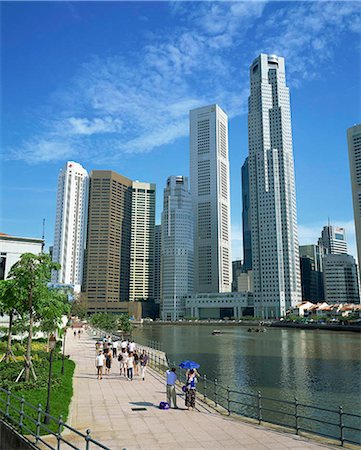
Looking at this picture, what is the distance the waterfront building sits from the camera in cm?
6353

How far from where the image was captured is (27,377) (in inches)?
887

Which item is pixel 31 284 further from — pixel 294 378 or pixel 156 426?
pixel 294 378

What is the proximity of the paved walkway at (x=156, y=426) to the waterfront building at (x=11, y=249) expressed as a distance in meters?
44.8

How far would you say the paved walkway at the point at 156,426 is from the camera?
14430mm

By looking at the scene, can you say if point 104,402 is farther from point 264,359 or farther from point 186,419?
point 264,359

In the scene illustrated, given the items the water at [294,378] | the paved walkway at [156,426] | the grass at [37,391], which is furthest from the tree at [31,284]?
the water at [294,378]

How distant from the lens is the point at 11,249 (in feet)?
212

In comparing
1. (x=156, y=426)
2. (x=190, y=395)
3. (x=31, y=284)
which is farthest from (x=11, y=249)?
(x=156, y=426)

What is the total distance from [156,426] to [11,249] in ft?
182

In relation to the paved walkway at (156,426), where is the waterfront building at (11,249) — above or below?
above

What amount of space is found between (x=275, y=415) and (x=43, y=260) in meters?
19.5

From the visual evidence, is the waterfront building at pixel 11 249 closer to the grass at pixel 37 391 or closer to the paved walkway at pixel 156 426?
the grass at pixel 37 391

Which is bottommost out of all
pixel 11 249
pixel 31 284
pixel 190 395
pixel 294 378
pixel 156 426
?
pixel 294 378

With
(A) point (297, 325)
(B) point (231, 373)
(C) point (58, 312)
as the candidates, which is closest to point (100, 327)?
(B) point (231, 373)
